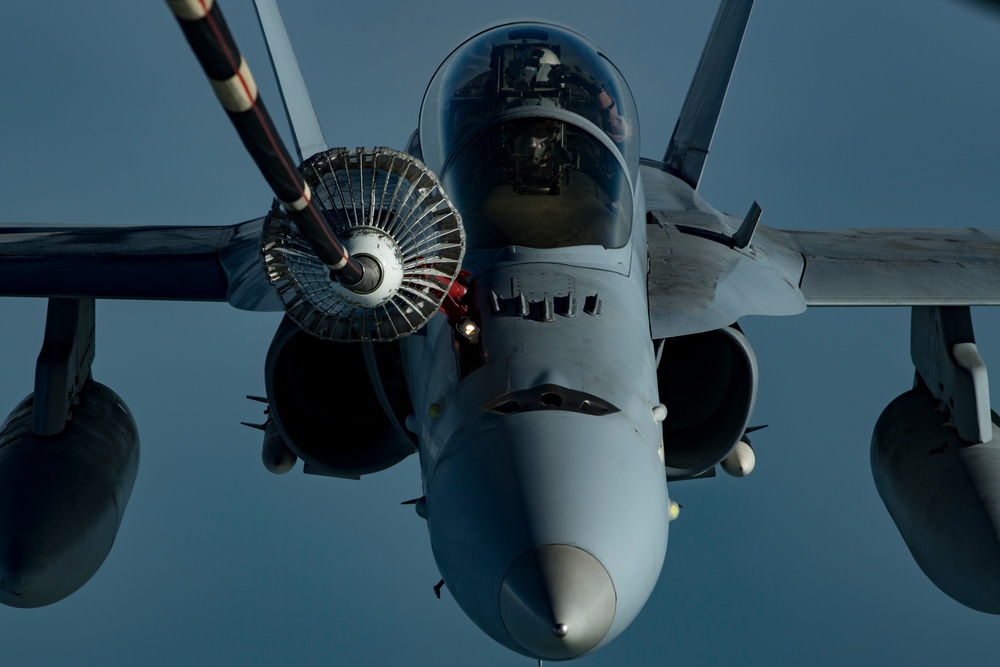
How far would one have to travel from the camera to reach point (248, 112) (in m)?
4.06

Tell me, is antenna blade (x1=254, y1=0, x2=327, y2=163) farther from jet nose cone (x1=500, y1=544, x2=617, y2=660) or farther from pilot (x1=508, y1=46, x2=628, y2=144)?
jet nose cone (x1=500, y1=544, x2=617, y2=660)

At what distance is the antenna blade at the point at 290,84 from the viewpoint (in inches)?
423

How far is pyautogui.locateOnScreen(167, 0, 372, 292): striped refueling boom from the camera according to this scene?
3.65 metres

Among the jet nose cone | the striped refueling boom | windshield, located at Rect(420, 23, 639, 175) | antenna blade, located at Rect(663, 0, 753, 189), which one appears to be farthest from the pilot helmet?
the jet nose cone

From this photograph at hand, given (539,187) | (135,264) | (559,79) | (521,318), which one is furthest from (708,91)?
(521,318)

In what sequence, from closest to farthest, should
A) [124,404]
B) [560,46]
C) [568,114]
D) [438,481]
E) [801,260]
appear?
1. [438,481]
2. [568,114]
3. [560,46]
4. [801,260]
5. [124,404]

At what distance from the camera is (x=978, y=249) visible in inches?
416

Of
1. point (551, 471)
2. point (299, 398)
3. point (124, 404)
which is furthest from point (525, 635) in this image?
point (124, 404)

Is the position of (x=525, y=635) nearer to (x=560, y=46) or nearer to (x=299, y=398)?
(x=299, y=398)

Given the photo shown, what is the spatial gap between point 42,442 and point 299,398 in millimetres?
2564

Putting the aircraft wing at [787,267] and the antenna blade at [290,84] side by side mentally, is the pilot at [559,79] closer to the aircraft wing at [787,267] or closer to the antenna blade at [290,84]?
the aircraft wing at [787,267]

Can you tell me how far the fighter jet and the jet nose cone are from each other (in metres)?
0.01

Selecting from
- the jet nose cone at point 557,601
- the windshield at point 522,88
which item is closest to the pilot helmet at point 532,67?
the windshield at point 522,88

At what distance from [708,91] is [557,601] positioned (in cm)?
844
